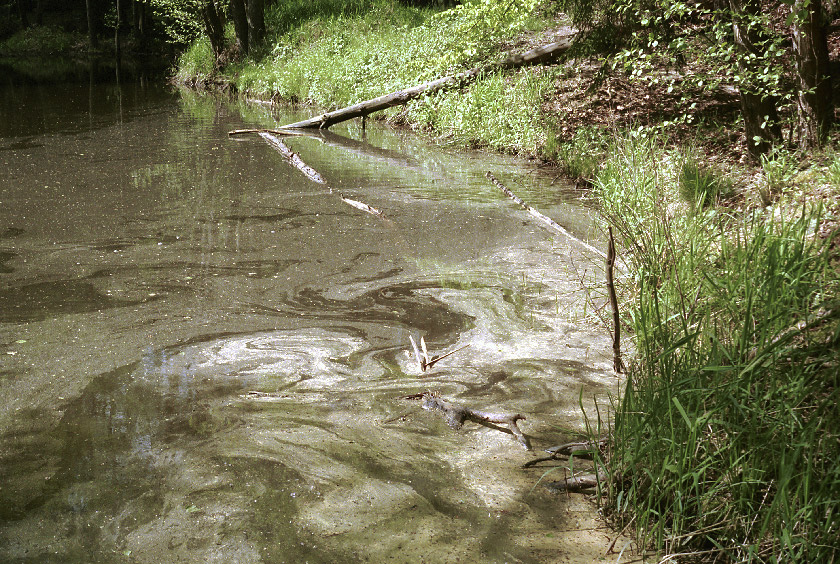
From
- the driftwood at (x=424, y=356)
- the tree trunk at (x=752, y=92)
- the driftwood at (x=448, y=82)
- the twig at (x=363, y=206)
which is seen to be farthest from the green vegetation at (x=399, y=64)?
the driftwood at (x=424, y=356)

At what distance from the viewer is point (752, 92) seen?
6051 millimetres

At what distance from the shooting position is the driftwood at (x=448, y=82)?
38.4 ft

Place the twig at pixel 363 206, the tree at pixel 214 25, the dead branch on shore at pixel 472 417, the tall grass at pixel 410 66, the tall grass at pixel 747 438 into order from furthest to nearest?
the tree at pixel 214 25
the tall grass at pixel 410 66
the twig at pixel 363 206
the dead branch on shore at pixel 472 417
the tall grass at pixel 747 438

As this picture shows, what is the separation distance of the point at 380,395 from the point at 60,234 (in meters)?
3.96

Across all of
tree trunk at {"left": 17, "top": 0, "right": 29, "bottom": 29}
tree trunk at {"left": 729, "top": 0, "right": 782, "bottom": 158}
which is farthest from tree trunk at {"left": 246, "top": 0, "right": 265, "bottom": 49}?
tree trunk at {"left": 17, "top": 0, "right": 29, "bottom": 29}

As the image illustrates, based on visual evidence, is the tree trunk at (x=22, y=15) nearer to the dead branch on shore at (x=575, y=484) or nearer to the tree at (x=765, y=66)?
the tree at (x=765, y=66)

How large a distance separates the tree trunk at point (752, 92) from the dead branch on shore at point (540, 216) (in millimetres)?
1643

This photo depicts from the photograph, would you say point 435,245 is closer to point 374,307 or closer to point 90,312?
point 374,307

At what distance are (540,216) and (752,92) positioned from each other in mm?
1991

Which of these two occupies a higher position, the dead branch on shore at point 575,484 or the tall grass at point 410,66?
the tall grass at point 410,66

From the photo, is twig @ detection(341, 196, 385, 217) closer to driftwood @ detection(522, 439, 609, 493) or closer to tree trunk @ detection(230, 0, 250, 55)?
driftwood @ detection(522, 439, 609, 493)

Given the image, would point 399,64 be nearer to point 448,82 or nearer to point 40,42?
point 448,82

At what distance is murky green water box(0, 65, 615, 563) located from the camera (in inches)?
103

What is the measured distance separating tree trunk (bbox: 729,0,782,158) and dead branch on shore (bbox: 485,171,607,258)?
1.64 metres
